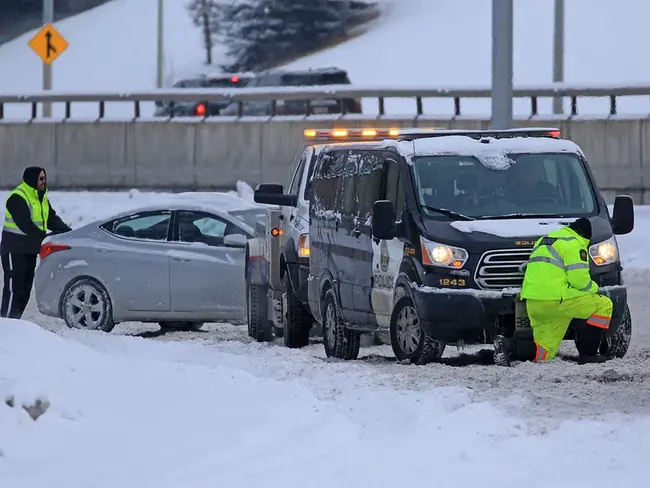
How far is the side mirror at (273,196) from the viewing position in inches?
620

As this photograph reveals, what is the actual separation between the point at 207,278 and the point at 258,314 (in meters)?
0.95

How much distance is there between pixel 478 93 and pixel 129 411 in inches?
763

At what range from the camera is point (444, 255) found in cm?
1277

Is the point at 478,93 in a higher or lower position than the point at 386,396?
higher

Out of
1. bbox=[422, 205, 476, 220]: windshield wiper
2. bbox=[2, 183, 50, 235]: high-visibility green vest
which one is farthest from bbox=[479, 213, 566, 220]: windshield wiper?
bbox=[2, 183, 50, 235]: high-visibility green vest

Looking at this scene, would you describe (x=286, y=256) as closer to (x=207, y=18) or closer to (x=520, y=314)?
(x=520, y=314)

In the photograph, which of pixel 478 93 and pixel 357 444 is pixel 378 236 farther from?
pixel 478 93

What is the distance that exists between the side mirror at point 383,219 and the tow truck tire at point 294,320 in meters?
2.68

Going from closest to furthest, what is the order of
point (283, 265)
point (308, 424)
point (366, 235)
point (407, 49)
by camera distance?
point (308, 424) → point (366, 235) → point (283, 265) → point (407, 49)

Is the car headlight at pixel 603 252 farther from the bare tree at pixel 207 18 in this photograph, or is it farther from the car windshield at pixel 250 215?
the bare tree at pixel 207 18

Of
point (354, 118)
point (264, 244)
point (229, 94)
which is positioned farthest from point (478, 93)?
point (264, 244)

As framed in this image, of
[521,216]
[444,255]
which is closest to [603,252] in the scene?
[521,216]

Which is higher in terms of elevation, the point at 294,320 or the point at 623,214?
the point at 623,214

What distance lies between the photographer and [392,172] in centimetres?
1370
